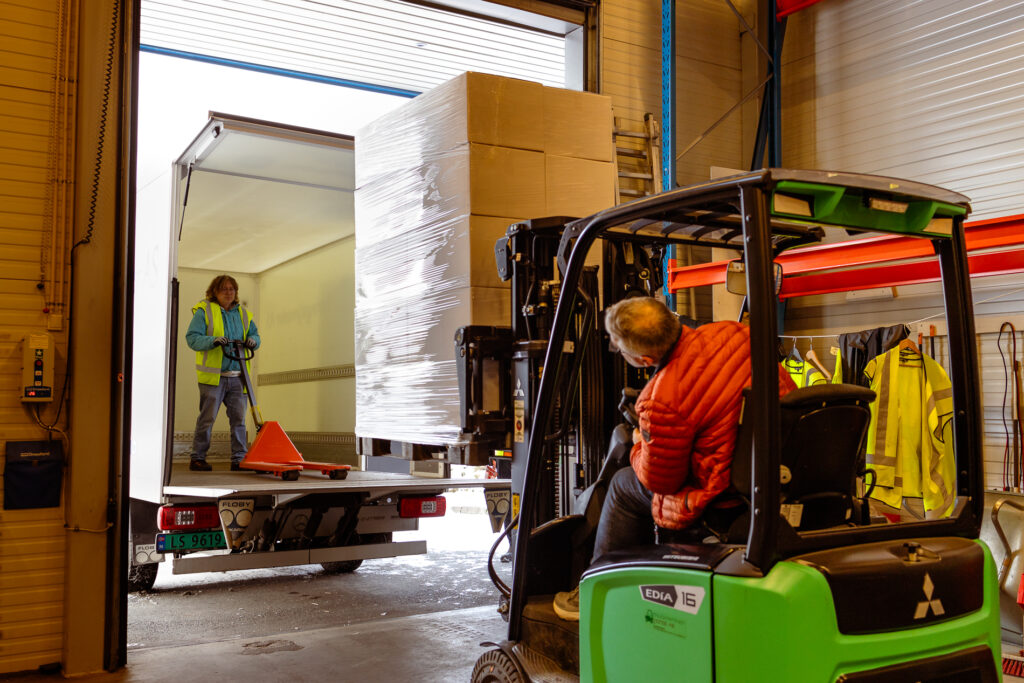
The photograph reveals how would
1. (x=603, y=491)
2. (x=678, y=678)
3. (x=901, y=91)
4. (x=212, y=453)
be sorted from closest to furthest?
(x=678, y=678) → (x=603, y=491) → (x=901, y=91) → (x=212, y=453)

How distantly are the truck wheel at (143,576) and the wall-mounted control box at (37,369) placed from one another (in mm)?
2304

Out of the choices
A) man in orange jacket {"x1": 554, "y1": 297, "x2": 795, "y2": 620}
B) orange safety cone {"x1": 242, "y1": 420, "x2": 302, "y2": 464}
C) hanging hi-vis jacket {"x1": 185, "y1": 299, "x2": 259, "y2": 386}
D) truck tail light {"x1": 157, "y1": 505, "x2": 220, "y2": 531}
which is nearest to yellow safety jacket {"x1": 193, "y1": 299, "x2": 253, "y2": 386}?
hanging hi-vis jacket {"x1": 185, "y1": 299, "x2": 259, "y2": 386}

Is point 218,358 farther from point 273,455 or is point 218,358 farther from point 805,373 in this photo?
point 805,373

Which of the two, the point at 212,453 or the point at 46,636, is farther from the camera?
the point at 212,453

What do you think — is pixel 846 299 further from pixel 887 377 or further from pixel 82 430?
pixel 82 430

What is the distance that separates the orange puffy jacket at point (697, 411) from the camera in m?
2.70

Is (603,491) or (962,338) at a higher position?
(962,338)

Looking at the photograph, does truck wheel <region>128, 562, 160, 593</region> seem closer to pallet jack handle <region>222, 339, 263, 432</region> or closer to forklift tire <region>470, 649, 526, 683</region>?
pallet jack handle <region>222, 339, 263, 432</region>

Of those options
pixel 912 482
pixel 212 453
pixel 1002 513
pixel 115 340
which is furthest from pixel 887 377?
pixel 212 453

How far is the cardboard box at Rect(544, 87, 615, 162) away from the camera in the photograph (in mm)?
5203

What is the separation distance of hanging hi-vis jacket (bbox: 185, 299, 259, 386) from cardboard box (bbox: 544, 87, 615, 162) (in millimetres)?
4214

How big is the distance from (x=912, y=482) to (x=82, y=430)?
5.16 m

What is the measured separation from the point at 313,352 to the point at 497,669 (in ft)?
24.5

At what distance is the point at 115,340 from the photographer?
5.02 meters
